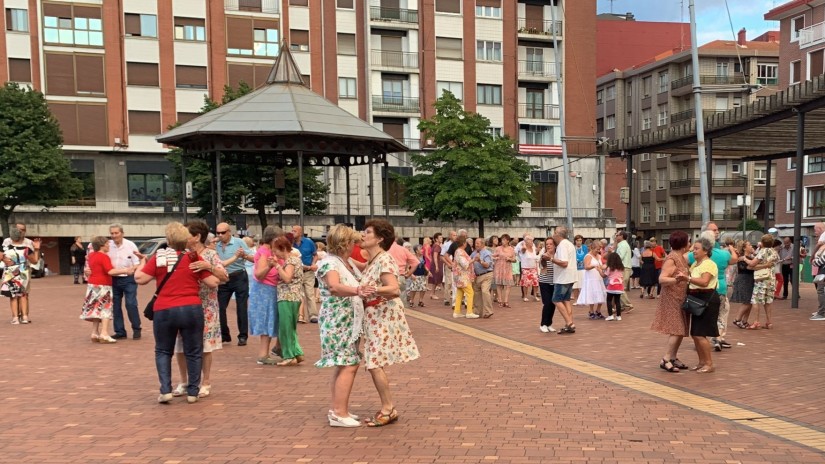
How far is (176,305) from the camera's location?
275 inches

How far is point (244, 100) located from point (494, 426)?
577 inches

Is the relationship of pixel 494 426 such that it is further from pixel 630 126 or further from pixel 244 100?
pixel 630 126

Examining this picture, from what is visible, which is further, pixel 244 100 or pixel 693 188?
pixel 693 188

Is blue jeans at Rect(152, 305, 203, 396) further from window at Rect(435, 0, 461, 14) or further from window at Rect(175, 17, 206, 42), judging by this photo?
window at Rect(435, 0, 461, 14)

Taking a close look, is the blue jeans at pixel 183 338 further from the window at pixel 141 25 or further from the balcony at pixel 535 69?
the balcony at pixel 535 69

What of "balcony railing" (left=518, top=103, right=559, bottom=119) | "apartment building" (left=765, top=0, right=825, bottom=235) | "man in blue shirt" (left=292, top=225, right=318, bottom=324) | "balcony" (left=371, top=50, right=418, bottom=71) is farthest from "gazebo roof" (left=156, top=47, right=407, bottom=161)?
"apartment building" (left=765, top=0, right=825, bottom=235)

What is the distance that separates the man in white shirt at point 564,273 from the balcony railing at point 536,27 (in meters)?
40.8

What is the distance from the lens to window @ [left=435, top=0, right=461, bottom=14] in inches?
1873

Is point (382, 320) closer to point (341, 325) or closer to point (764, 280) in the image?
point (341, 325)

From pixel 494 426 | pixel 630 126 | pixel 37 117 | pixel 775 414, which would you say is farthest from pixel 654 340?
pixel 630 126

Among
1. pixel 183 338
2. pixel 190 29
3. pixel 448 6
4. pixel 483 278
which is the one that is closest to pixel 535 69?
pixel 448 6

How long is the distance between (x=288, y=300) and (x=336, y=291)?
345 centimetres

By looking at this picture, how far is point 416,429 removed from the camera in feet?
20.6

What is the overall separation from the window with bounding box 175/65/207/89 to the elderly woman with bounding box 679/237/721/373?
4000cm
